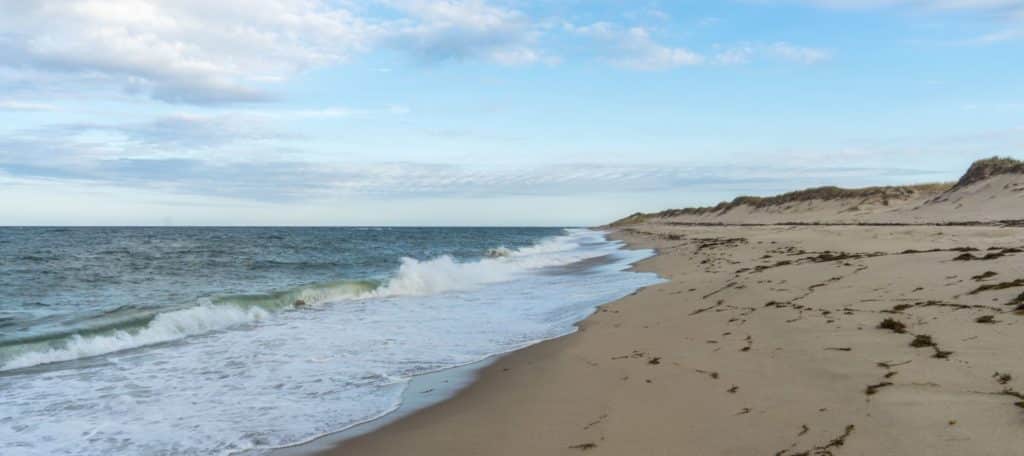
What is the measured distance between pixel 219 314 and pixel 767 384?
1063 cm

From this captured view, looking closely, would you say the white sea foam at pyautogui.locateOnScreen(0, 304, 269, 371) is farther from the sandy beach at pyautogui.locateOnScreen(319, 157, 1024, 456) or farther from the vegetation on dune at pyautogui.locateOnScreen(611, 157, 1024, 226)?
the vegetation on dune at pyautogui.locateOnScreen(611, 157, 1024, 226)

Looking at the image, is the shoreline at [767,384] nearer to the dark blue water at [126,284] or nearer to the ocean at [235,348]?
the ocean at [235,348]

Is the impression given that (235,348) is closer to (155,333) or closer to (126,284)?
(155,333)

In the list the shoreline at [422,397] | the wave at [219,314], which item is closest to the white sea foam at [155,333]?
the wave at [219,314]

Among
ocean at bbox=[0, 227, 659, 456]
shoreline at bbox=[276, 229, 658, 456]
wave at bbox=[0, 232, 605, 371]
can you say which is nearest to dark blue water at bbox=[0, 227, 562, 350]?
ocean at bbox=[0, 227, 659, 456]

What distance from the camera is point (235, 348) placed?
9.19 metres

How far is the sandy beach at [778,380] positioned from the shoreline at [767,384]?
0.06ft

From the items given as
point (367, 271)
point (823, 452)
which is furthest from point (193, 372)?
point (367, 271)

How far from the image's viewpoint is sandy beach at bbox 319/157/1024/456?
4.00 metres

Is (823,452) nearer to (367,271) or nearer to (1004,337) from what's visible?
(1004,337)

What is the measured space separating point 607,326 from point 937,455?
624 centimetres

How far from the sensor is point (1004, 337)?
5551 mm

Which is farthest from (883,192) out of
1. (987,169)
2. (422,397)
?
(422,397)

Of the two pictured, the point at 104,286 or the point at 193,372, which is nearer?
the point at 193,372
